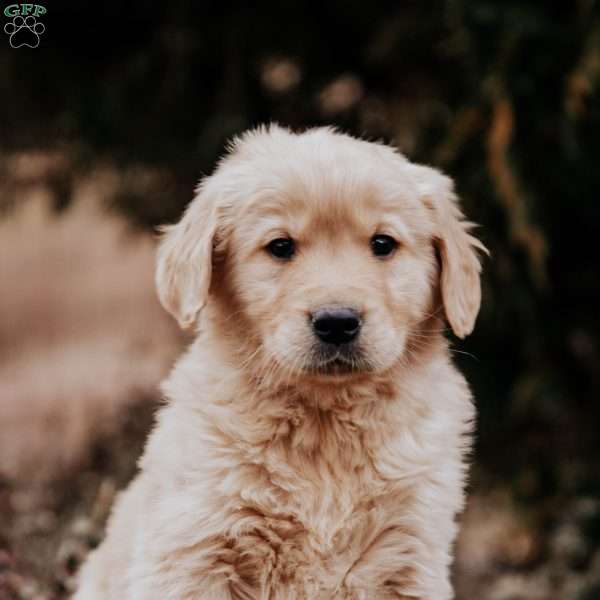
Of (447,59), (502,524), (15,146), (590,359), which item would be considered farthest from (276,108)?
(502,524)

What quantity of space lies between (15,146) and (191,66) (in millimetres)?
1099

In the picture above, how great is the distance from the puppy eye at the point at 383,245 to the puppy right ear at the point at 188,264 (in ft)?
1.64

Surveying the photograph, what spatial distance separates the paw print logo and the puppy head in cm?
261

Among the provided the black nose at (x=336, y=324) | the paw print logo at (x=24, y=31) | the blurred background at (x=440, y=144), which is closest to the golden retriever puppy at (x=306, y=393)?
the black nose at (x=336, y=324)

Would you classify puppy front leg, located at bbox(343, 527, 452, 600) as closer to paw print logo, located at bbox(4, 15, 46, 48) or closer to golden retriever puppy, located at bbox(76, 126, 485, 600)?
golden retriever puppy, located at bbox(76, 126, 485, 600)

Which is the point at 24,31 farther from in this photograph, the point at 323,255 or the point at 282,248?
the point at 323,255

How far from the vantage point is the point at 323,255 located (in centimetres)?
348

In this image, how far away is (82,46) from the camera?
625 centimetres

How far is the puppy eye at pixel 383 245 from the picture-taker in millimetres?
3549

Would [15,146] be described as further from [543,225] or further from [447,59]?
[543,225]

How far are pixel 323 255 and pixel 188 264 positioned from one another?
1.36ft

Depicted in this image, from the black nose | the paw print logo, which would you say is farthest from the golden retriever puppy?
the paw print logo

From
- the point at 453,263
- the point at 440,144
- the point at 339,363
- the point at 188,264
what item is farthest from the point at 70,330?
the point at 339,363

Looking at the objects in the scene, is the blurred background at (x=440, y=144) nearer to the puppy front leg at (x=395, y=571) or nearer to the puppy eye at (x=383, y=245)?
the puppy eye at (x=383, y=245)
